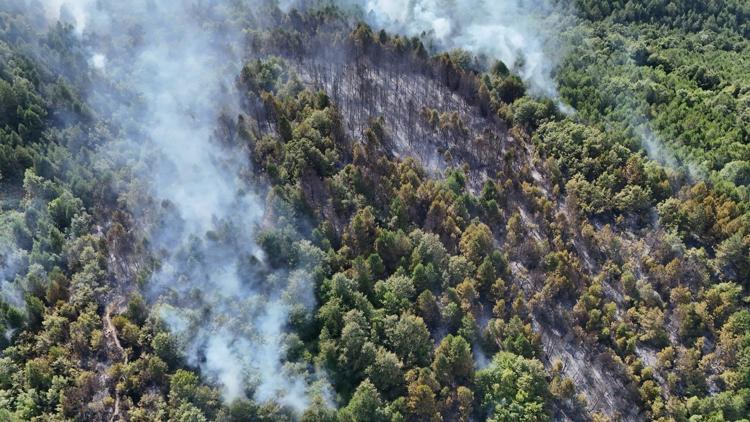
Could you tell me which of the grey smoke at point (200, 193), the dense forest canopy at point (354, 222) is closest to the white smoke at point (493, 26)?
the dense forest canopy at point (354, 222)

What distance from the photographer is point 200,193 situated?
3108 inches

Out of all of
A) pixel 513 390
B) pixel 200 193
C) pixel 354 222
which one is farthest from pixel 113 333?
pixel 513 390

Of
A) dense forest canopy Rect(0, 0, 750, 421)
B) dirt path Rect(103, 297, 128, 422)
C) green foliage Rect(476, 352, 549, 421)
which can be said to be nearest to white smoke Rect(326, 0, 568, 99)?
dense forest canopy Rect(0, 0, 750, 421)

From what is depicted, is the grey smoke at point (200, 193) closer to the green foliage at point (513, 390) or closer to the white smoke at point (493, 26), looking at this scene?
the green foliage at point (513, 390)

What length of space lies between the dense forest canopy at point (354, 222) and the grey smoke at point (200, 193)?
301 mm

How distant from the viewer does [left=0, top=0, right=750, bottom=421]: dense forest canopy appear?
6506 centimetres

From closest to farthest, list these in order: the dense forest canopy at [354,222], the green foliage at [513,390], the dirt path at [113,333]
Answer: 1. the dense forest canopy at [354,222]
2. the dirt path at [113,333]
3. the green foliage at [513,390]

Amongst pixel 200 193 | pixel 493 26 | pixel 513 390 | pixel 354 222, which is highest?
pixel 493 26

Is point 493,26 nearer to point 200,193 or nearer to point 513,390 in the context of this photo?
point 200,193

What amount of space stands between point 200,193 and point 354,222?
18606 mm

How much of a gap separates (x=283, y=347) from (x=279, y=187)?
2102 cm

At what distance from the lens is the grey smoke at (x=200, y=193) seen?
64.5m

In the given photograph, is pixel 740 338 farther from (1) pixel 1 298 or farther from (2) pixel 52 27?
(2) pixel 52 27

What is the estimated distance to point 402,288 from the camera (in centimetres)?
7212
